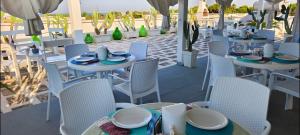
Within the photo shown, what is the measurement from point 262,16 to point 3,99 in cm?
479

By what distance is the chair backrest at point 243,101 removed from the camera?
1.12 meters

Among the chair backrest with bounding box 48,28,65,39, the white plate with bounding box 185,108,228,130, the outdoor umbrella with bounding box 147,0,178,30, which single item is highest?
the outdoor umbrella with bounding box 147,0,178,30

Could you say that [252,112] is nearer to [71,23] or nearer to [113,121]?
[113,121]

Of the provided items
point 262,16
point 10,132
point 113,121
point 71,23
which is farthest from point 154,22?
point 113,121

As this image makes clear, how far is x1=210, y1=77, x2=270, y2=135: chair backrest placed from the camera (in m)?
1.12

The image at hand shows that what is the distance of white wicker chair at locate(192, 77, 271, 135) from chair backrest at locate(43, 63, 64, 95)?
3.63 ft

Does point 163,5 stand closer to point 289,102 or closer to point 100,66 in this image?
point 100,66

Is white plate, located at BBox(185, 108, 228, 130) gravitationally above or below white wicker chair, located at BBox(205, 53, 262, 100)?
below

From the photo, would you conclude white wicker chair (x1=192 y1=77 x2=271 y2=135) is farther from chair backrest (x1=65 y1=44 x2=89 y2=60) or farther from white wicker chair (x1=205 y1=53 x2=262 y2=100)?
chair backrest (x1=65 y1=44 x2=89 y2=60)

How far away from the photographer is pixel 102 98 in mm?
1261

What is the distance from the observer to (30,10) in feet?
7.49

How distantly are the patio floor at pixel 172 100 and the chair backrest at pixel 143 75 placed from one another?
591mm

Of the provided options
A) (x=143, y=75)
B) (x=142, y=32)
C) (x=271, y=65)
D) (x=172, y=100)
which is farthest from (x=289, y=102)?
(x=142, y=32)

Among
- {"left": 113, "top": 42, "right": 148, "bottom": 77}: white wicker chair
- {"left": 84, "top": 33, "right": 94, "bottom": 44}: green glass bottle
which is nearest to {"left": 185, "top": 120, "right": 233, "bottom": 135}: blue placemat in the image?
{"left": 113, "top": 42, "right": 148, "bottom": 77}: white wicker chair
